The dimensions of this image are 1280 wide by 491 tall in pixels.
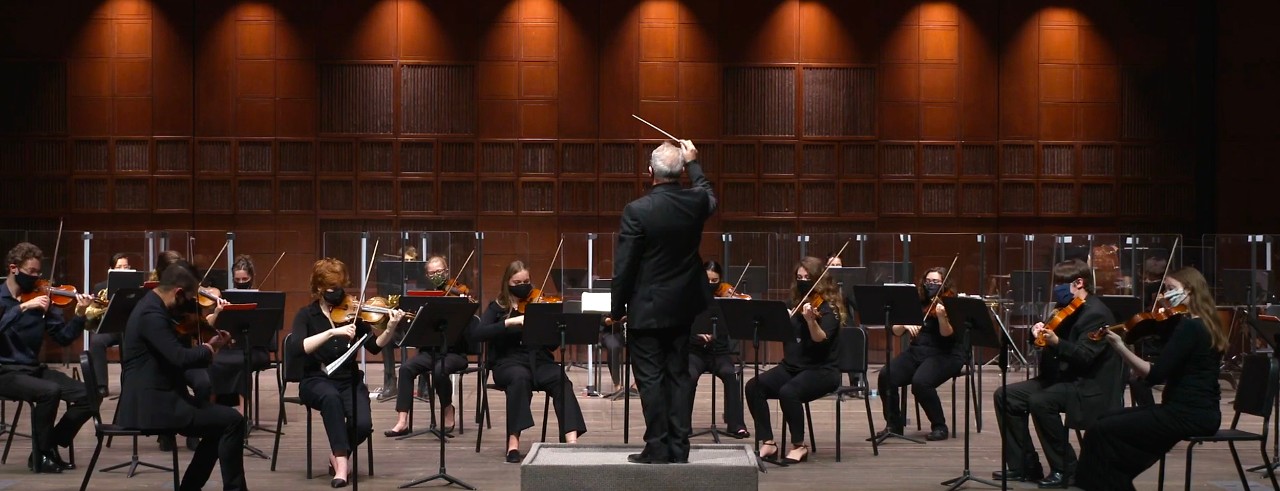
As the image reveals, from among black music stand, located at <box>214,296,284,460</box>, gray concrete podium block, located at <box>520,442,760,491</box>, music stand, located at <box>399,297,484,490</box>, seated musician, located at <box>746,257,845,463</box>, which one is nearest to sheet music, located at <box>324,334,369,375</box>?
music stand, located at <box>399,297,484,490</box>

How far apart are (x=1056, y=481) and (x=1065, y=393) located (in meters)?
0.49

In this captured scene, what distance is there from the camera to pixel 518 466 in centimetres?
721

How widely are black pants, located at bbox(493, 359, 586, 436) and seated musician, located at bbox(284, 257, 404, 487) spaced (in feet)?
3.01

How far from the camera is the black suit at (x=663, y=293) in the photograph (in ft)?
16.9

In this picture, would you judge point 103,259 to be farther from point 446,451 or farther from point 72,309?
point 446,451

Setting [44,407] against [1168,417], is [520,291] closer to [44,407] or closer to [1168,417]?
[44,407]

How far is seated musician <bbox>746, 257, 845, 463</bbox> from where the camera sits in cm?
725

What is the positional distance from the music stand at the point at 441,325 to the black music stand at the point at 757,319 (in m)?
1.40

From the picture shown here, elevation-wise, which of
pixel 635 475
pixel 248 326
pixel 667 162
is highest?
pixel 667 162

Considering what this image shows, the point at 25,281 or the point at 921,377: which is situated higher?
the point at 25,281

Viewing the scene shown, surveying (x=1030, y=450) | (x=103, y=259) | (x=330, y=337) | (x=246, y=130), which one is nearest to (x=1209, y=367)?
(x=1030, y=450)

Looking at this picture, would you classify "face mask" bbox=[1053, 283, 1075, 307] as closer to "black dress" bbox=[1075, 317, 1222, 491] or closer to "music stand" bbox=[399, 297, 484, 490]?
"black dress" bbox=[1075, 317, 1222, 491]

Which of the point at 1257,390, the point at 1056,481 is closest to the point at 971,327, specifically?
the point at 1056,481

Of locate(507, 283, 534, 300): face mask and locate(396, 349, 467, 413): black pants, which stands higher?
locate(507, 283, 534, 300): face mask
